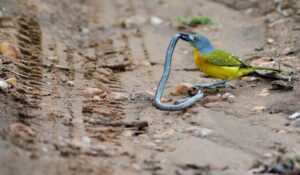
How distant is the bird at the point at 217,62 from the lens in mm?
6125

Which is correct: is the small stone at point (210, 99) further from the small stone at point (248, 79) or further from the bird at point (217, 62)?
the small stone at point (248, 79)

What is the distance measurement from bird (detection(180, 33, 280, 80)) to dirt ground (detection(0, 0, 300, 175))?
0.18 m

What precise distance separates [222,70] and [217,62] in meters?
0.09

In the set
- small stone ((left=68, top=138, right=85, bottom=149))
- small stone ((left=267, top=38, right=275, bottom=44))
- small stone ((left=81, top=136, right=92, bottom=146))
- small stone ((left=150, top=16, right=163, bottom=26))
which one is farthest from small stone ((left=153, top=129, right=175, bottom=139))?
small stone ((left=150, top=16, right=163, bottom=26))

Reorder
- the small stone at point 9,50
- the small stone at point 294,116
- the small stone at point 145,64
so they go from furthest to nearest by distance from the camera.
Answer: the small stone at point 145,64 → the small stone at point 9,50 → the small stone at point 294,116

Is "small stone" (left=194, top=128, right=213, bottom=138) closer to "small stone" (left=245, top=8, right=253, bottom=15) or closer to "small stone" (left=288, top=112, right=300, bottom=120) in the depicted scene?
"small stone" (left=288, top=112, right=300, bottom=120)

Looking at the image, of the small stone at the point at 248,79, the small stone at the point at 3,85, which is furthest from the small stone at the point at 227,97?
the small stone at the point at 3,85

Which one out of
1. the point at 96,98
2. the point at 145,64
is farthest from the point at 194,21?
the point at 96,98

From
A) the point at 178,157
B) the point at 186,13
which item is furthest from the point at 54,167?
the point at 186,13

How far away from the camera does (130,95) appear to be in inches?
240

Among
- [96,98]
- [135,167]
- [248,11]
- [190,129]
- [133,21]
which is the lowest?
[135,167]

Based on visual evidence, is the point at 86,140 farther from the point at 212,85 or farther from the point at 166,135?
the point at 212,85

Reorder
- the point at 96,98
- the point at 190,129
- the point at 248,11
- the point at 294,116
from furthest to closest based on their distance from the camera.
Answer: the point at 248,11 → the point at 96,98 → the point at 294,116 → the point at 190,129

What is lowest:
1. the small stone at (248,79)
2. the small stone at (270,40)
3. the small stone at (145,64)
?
the small stone at (248,79)
